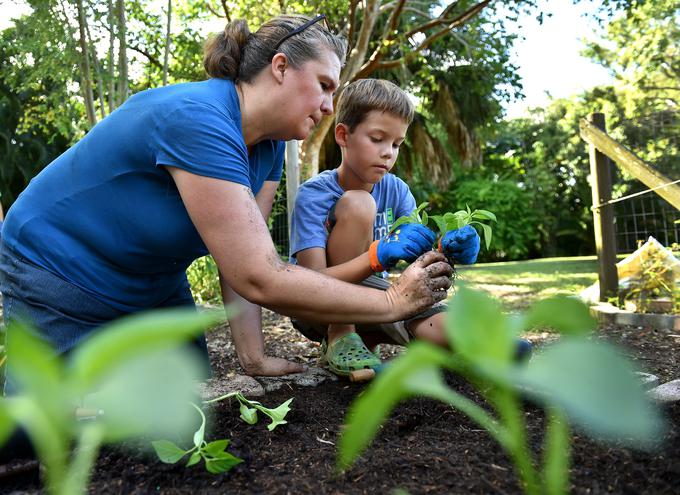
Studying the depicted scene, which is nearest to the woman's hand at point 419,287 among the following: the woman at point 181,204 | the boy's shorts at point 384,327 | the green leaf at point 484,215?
the woman at point 181,204

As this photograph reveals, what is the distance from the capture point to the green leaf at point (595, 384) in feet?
0.91

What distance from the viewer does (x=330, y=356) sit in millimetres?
1945

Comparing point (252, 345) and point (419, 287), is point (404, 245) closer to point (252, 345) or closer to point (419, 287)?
point (419, 287)

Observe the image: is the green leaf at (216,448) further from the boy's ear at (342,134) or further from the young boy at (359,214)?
the boy's ear at (342,134)

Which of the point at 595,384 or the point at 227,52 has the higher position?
the point at 227,52

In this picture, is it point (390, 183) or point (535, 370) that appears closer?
point (535, 370)

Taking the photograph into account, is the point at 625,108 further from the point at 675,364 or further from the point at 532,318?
the point at 532,318

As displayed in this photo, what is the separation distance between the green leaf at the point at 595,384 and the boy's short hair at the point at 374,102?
1.86m

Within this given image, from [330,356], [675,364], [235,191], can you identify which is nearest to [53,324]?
[235,191]

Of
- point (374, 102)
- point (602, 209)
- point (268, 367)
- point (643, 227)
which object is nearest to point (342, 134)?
point (374, 102)

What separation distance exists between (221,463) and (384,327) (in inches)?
43.8

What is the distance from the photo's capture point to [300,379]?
1912 mm

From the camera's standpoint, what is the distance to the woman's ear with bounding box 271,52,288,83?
1592 mm

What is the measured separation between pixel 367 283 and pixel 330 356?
0.31m
